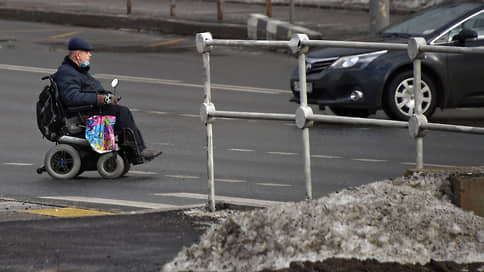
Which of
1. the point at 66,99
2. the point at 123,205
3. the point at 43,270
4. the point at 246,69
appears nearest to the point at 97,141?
the point at 66,99

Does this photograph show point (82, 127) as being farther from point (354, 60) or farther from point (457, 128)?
point (457, 128)

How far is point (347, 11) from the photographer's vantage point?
2861 centimetres

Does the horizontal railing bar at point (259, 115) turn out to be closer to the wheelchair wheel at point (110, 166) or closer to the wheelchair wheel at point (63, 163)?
the wheelchair wheel at point (110, 166)

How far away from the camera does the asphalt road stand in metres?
10.6

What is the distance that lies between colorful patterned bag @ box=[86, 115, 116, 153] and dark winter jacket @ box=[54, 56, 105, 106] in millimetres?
174

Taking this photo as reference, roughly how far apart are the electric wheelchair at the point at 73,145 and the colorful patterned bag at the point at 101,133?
78mm

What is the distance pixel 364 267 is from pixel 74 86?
20.5ft

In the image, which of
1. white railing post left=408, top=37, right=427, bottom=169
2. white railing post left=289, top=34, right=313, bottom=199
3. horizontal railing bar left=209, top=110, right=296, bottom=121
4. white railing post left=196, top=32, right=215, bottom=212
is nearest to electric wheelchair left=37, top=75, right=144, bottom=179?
white railing post left=196, top=32, right=215, bottom=212

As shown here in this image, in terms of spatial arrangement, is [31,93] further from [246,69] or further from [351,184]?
[351,184]

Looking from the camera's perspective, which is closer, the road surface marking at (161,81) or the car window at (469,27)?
the car window at (469,27)

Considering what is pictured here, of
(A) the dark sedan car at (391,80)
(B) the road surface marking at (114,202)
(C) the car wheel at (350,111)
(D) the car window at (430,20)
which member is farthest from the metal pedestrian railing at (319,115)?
(D) the car window at (430,20)

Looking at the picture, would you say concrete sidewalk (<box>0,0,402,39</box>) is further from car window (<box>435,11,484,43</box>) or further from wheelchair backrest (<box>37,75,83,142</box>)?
wheelchair backrest (<box>37,75,83,142</box>)

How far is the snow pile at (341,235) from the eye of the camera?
233 inches

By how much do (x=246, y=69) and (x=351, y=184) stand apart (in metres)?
10.1
